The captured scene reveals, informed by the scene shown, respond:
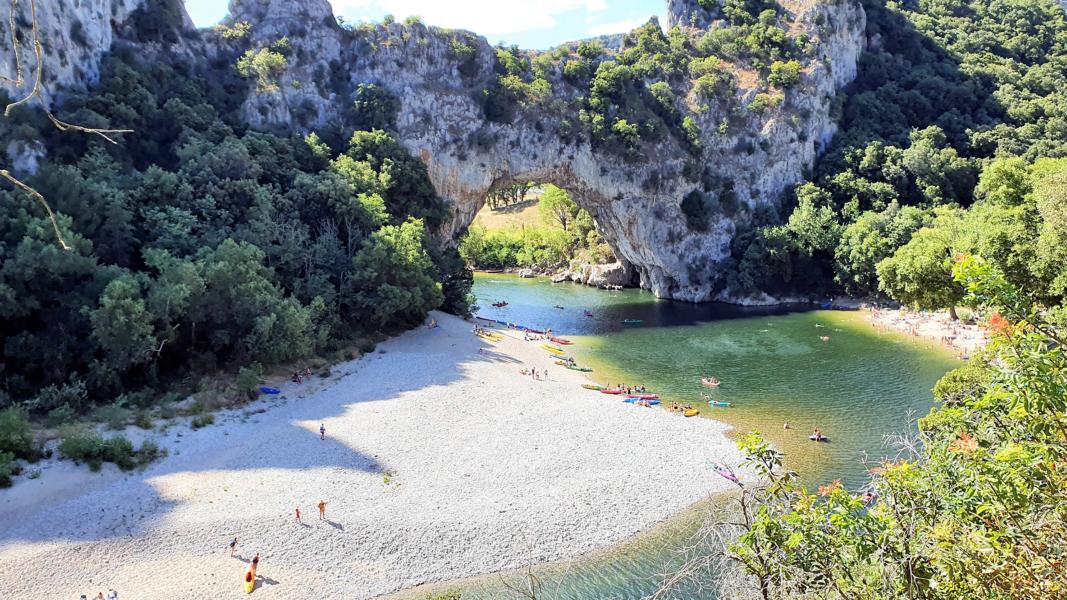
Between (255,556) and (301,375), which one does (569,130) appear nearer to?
(301,375)

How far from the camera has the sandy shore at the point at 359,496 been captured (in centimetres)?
1830

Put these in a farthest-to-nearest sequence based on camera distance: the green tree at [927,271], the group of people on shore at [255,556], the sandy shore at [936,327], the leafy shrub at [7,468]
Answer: the sandy shore at [936,327] → the green tree at [927,271] → the leafy shrub at [7,468] → the group of people on shore at [255,556]

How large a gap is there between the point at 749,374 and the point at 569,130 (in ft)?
105

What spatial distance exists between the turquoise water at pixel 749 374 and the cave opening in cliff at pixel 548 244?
14872 mm

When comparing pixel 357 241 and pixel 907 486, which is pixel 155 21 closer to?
pixel 357 241

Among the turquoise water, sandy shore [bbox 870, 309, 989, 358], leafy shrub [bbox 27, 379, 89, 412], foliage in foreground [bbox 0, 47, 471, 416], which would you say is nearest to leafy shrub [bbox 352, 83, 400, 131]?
foliage in foreground [bbox 0, 47, 471, 416]

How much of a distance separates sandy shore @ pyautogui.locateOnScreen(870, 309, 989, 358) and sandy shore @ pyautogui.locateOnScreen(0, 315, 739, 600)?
2412 centimetres

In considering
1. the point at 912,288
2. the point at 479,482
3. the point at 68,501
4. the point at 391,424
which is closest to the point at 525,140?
the point at 912,288

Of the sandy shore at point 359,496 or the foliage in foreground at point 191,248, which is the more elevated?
the foliage in foreground at point 191,248

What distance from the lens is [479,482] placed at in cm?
2342

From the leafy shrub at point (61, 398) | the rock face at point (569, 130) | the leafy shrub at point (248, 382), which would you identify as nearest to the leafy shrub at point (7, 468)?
the leafy shrub at point (61, 398)

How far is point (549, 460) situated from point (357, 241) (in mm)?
23255

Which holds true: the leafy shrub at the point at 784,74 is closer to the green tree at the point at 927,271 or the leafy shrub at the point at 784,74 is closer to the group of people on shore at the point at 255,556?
the green tree at the point at 927,271

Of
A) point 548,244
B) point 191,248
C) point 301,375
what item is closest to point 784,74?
point 548,244
